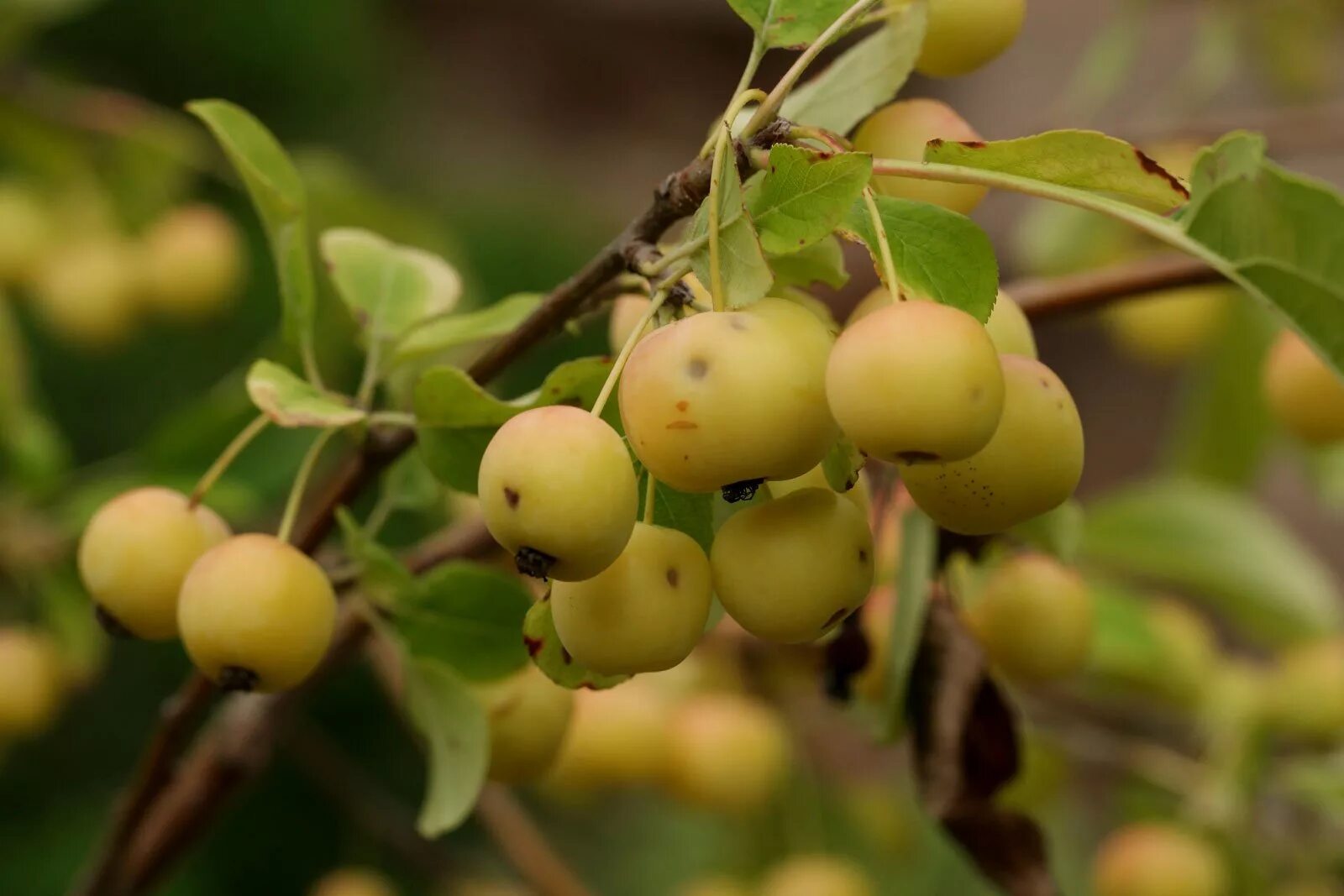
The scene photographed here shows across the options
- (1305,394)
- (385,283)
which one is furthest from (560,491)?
(1305,394)

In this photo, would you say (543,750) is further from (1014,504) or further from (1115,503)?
(1115,503)

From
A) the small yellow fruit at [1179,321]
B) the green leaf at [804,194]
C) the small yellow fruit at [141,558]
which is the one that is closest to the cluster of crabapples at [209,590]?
the small yellow fruit at [141,558]

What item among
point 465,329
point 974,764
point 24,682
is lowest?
point 24,682

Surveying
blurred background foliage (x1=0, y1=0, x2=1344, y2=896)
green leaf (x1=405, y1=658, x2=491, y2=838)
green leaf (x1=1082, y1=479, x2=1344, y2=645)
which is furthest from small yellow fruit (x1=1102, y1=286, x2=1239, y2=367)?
green leaf (x1=405, y1=658, x2=491, y2=838)

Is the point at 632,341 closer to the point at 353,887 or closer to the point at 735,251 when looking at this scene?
the point at 735,251

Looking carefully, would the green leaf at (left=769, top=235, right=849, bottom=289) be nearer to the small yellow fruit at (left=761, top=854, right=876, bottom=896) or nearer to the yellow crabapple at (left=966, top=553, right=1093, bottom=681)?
the yellow crabapple at (left=966, top=553, right=1093, bottom=681)

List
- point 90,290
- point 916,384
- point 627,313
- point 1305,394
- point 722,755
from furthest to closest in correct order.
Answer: point 90,290
point 722,755
point 1305,394
point 627,313
point 916,384

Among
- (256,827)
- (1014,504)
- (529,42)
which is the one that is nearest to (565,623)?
(1014,504)

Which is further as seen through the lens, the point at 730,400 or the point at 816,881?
the point at 816,881
